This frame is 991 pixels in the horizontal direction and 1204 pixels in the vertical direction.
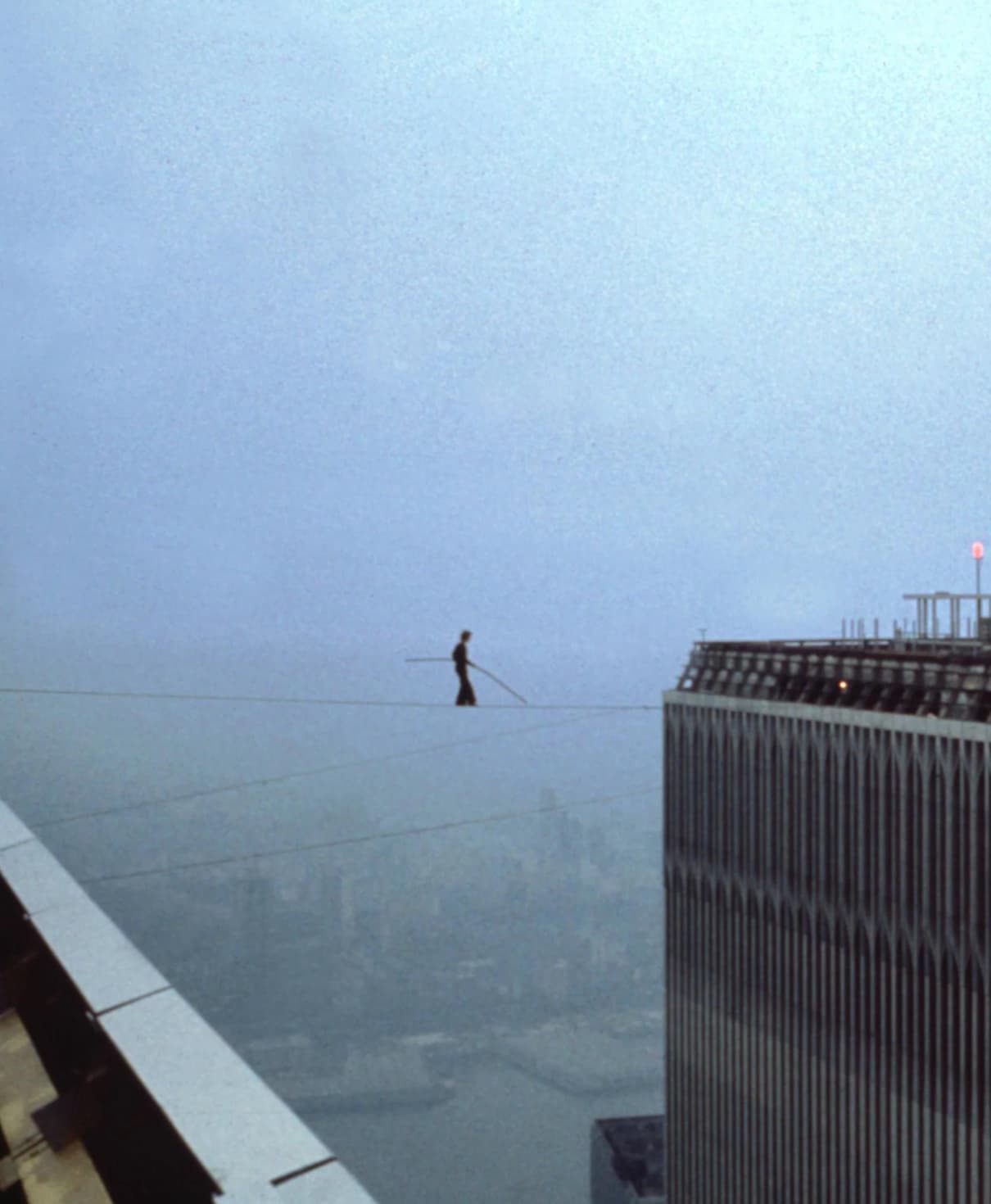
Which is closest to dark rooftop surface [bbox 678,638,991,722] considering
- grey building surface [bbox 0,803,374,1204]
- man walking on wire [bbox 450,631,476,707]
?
man walking on wire [bbox 450,631,476,707]

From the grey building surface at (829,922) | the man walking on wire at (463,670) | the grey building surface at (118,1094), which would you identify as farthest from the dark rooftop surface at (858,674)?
the grey building surface at (118,1094)

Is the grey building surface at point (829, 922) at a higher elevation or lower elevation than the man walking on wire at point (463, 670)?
lower

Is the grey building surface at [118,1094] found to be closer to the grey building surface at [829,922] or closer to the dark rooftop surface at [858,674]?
the grey building surface at [829,922]

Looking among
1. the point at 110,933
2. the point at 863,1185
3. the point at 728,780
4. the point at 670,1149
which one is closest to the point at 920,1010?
the point at 863,1185

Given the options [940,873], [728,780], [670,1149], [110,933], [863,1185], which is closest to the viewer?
[110,933]

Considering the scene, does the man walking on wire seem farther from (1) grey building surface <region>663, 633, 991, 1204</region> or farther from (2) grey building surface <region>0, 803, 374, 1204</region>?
(1) grey building surface <region>663, 633, 991, 1204</region>

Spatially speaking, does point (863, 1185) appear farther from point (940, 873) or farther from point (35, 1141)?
point (35, 1141)
